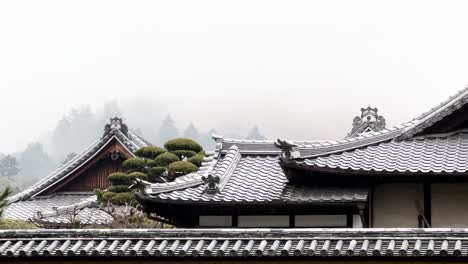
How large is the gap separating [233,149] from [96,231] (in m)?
8.35

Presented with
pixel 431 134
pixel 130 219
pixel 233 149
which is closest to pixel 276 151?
pixel 233 149

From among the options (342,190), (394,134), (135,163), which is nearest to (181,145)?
(135,163)

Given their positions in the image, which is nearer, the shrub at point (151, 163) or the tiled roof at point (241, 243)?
the tiled roof at point (241, 243)

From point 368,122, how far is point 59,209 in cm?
1018

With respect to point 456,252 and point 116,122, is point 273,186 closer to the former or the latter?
point 456,252

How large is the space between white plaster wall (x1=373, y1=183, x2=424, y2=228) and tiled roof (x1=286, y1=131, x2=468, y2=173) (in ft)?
1.44

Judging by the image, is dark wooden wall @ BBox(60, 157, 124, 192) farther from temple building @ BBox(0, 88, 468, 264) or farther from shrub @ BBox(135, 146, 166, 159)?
temple building @ BBox(0, 88, 468, 264)

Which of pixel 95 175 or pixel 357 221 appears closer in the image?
pixel 357 221

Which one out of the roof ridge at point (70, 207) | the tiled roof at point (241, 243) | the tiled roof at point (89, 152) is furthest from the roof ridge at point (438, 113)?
the tiled roof at point (89, 152)

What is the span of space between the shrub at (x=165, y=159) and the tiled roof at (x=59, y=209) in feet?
9.18

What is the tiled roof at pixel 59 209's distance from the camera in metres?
31.8

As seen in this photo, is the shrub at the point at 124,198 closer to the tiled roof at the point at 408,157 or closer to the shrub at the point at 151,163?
the shrub at the point at 151,163

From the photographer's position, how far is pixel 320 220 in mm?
18359

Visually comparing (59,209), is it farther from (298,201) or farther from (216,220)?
(298,201)
